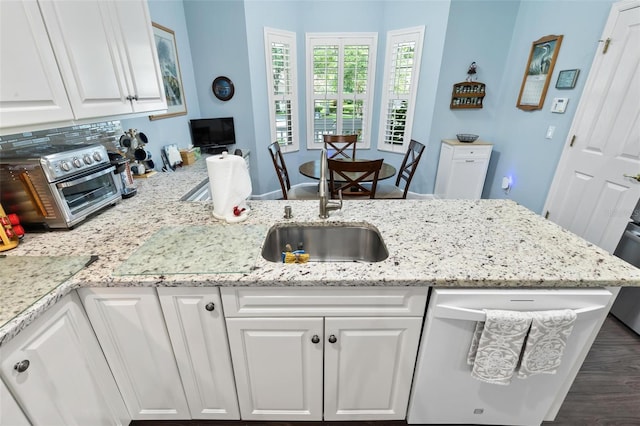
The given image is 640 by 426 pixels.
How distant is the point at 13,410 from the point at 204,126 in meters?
3.11

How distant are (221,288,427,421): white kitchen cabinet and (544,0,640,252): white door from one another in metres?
2.15

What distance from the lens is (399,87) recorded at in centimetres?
388

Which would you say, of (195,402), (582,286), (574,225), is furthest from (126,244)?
(574,225)

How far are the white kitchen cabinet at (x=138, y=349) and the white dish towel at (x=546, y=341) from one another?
140cm

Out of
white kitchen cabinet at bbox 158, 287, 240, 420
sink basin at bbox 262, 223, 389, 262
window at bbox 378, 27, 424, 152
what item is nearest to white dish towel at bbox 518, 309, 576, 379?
sink basin at bbox 262, 223, 389, 262

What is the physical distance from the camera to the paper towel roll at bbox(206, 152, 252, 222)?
128 cm

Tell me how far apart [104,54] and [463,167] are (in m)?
3.65

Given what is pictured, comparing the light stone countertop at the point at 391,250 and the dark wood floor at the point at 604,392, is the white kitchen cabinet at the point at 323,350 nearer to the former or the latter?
the light stone countertop at the point at 391,250

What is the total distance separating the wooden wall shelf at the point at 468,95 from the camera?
3.40m

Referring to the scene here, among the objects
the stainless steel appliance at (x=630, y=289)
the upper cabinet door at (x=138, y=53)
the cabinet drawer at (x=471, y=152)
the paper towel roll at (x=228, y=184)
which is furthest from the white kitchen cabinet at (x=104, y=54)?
the stainless steel appliance at (x=630, y=289)

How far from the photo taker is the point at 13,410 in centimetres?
80

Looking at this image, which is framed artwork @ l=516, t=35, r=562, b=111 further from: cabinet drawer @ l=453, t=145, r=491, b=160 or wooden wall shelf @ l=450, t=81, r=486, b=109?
cabinet drawer @ l=453, t=145, r=491, b=160

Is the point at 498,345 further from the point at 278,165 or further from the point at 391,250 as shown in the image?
the point at 278,165

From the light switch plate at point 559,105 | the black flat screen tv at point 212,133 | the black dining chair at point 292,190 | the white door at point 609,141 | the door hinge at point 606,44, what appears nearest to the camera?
the white door at point 609,141
